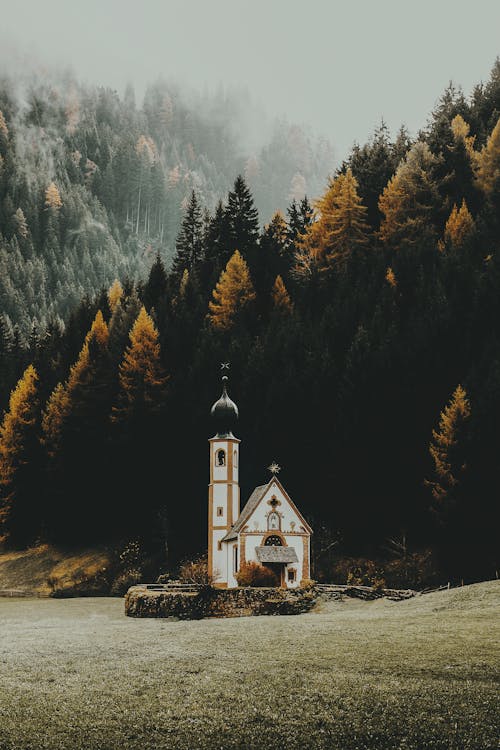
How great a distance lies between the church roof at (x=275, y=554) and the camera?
46.9 metres

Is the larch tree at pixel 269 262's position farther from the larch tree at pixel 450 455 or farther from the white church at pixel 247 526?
the larch tree at pixel 450 455

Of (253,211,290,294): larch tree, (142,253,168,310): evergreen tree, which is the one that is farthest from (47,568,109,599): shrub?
(142,253,168,310): evergreen tree

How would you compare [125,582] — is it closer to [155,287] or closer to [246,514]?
[246,514]

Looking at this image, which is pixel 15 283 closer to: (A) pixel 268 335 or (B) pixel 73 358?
A: (B) pixel 73 358

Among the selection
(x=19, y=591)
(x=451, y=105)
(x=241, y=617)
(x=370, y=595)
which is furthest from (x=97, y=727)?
(x=451, y=105)

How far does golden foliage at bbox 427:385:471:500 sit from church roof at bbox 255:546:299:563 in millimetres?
9094

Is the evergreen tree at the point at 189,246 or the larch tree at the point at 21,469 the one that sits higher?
the evergreen tree at the point at 189,246

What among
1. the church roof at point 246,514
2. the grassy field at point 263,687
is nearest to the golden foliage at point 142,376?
the church roof at point 246,514

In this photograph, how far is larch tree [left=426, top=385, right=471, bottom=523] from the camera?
44.8m

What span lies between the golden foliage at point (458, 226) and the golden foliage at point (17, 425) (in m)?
40.5

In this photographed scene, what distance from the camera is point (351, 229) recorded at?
73.0 metres

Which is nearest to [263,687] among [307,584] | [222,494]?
[307,584]

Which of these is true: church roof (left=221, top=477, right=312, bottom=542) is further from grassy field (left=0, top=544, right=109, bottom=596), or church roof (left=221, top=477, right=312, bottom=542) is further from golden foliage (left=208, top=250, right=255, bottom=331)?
golden foliage (left=208, top=250, right=255, bottom=331)

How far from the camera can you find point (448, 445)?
45.3 metres
